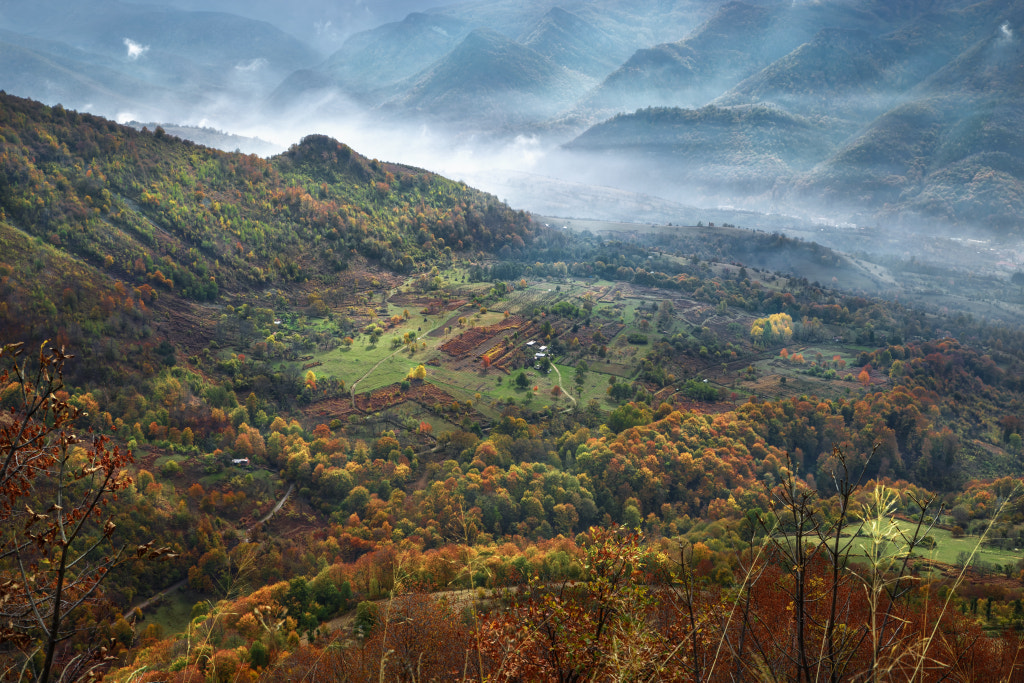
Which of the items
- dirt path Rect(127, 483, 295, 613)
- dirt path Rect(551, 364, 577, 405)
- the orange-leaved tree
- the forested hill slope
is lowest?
dirt path Rect(127, 483, 295, 613)

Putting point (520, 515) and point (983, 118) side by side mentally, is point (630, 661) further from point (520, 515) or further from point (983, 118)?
point (983, 118)

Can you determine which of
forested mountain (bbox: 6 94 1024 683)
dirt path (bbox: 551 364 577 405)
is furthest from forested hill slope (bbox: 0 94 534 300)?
dirt path (bbox: 551 364 577 405)

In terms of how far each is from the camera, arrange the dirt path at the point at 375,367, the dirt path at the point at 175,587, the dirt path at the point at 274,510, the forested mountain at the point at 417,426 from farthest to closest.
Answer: the dirt path at the point at 375,367 < the dirt path at the point at 274,510 < the dirt path at the point at 175,587 < the forested mountain at the point at 417,426

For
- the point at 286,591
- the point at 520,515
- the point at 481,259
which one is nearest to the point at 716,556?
the point at 520,515

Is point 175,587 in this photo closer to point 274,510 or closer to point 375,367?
point 274,510

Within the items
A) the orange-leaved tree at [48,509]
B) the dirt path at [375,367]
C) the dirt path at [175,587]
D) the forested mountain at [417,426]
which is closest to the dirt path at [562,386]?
Result: the forested mountain at [417,426]

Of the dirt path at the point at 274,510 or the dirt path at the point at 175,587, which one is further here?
the dirt path at the point at 274,510

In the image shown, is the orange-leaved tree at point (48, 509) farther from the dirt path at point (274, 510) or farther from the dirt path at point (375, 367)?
the dirt path at point (375, 367)

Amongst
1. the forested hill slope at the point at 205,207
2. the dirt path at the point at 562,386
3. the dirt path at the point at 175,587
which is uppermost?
the forested hill slope at the point at 205,207

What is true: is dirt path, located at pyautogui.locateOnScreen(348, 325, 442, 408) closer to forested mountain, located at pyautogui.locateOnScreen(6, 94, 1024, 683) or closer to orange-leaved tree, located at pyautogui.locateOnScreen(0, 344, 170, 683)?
forested mountain, located at pyautogui.locateOnScreen(6, 94, 1024, 683)
